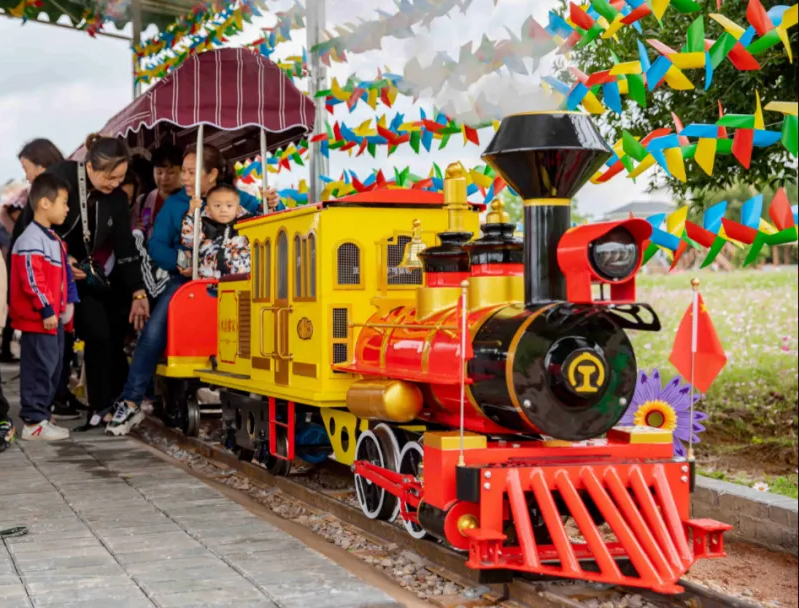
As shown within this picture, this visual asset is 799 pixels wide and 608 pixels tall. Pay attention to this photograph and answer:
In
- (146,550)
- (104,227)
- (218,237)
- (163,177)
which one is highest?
(163,177)

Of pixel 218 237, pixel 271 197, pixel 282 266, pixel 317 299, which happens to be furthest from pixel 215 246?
pixel 317 299

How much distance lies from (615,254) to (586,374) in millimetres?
563

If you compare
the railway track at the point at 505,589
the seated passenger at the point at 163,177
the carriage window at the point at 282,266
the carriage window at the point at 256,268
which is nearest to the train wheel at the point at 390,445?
the railway track at the point at 505,589

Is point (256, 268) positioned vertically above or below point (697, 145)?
below

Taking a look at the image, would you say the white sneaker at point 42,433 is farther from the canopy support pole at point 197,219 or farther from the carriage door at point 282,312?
the carriage door at point 282,312

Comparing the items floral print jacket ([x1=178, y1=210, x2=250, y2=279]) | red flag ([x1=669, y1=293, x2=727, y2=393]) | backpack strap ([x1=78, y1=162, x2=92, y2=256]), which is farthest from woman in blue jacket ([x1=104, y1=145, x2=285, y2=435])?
red flag ([x1=669, y1=293, x2=727, y2=393])

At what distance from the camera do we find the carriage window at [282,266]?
6.44m

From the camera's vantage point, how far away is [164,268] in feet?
30.2

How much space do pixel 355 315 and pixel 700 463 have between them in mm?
4441

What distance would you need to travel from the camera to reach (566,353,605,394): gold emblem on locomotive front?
174 inches

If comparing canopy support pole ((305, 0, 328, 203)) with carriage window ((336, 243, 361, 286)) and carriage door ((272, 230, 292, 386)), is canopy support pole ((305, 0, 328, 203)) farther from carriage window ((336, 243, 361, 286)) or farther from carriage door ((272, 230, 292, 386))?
carriage window ((336, 243, 361, 286))

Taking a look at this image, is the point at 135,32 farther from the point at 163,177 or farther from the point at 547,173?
the point at 547,173

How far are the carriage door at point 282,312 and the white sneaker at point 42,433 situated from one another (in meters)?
2.97

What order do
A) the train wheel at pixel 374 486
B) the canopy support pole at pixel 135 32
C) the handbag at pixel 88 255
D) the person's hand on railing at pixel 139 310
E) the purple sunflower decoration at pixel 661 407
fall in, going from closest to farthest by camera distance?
1. the train wheel at pixel 374 486
2. the purple sunflower decoration at pixel 661 407
3. the handbag at pixel 88 255
4. the person's hand on railing at pixel 139 310
5. the canopy support pole at pixel 135 32
